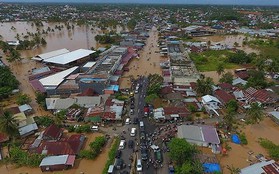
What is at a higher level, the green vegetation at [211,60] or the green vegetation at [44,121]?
the green vegetation at [211,60]

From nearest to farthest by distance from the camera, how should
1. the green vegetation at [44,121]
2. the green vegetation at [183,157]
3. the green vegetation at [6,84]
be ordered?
the green vegetation at [183,157]
the green vegetation at [44,121]
the green vegetation at [6,84]

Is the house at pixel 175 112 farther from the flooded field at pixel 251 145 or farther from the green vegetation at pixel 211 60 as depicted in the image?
the green vegetation at pixel 211 60

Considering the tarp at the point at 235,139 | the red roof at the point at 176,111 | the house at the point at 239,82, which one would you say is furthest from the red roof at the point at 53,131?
the house at the point at 239,82

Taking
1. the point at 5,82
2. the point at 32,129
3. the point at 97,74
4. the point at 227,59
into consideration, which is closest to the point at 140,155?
the point at 32,129

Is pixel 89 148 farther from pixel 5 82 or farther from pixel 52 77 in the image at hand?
pixel 5 82

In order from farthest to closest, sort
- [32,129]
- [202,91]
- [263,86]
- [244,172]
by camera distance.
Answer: [263,86] → [202,91] → [32,129] → [244,172]

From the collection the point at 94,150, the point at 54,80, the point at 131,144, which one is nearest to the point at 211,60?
the point at 54,80
